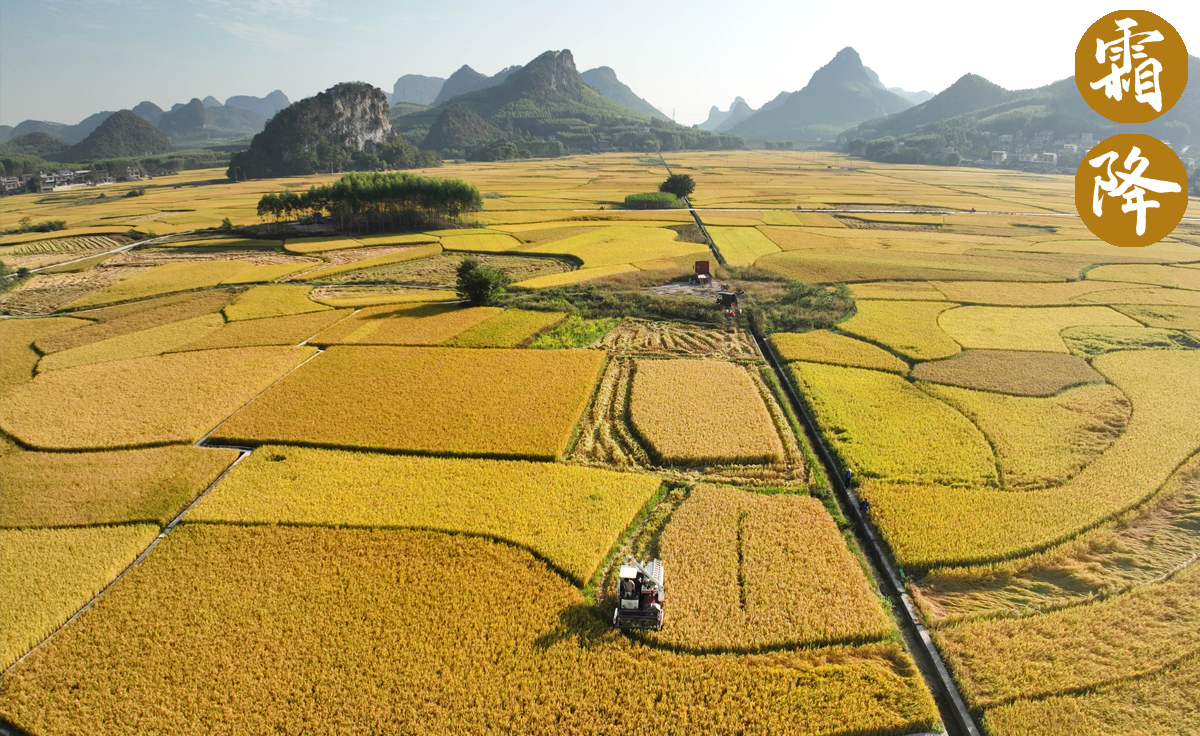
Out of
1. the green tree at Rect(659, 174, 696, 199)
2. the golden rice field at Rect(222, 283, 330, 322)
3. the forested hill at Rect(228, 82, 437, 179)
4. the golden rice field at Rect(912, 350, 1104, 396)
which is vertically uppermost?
the forested hill at Rect(228, 82, 437, 179)

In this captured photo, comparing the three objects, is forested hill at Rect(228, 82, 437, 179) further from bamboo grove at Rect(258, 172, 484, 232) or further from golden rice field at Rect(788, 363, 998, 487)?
golden rice field at Rect(788, 363, 998, 487)

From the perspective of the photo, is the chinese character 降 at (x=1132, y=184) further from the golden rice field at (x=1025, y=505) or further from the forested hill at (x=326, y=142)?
the forested hill at (x=326, y=142)

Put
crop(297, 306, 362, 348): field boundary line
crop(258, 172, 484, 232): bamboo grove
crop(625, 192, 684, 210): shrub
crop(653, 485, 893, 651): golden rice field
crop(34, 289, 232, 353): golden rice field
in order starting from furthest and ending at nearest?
1. crop(625, 192, 684, 210): shrub
2. crop(258, 172, 484, 232): bamboo grove
3. crop(34, 289, 232, 353): golden rice field
4. crop(297, 306, 362, 348): field boundary line
5. crop(653, 485, 893, 651): golden rice field

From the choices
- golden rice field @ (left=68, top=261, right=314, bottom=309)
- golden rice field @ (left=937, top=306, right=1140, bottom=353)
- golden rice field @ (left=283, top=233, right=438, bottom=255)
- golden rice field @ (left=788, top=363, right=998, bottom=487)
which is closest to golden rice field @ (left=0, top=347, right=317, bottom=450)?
golden rice field @ (left=68, top=261, right=314, bottom=309)

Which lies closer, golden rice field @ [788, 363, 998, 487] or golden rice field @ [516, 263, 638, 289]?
golden rice field @ [788, 363, 998, 487]

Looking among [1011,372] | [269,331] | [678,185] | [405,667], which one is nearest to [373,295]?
[269,331]

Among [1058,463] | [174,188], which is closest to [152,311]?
[1058,463]

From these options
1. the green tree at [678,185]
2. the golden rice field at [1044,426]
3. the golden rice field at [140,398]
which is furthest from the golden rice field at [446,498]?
the green tree at [678,185]

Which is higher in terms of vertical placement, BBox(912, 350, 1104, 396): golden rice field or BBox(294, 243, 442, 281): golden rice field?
BBox(294, 243, 442, 281): golden rice field

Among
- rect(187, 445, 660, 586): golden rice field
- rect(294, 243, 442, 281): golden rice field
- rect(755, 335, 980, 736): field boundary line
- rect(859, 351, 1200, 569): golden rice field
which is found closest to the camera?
rect(755, 335, 980, 736): field boundary line
